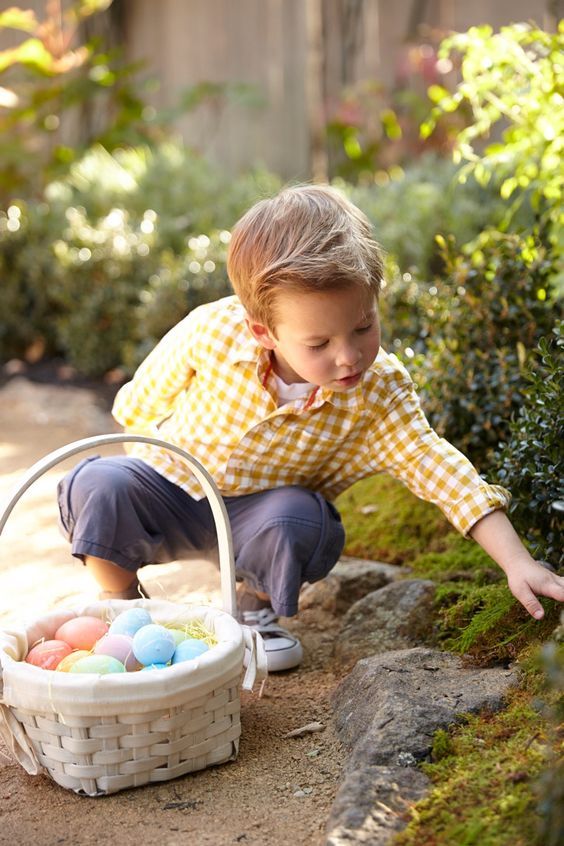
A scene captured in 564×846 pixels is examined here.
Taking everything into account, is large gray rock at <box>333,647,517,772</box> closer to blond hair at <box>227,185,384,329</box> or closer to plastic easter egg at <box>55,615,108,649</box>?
plastic easter egg at <box>55,615,108,649</box>

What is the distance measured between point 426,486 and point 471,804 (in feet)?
2.81

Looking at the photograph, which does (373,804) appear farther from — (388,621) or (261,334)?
(261,334)

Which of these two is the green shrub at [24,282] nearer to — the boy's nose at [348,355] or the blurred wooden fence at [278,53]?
the blurred wooden fence at [278,53]

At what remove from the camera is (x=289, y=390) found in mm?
2576

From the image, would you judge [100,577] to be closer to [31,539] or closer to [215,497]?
[215,497]

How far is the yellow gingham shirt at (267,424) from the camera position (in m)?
2.46

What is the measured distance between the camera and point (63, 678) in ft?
6.10

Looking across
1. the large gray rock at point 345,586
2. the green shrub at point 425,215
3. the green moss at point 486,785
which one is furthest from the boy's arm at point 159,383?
the green shrub at point 425,215

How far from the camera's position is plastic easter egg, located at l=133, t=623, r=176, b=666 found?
6.68ft

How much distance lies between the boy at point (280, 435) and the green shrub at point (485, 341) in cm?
55

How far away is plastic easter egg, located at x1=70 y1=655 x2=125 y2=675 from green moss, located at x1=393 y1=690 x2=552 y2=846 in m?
0.61

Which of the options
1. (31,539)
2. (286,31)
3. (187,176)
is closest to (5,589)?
(31,539)

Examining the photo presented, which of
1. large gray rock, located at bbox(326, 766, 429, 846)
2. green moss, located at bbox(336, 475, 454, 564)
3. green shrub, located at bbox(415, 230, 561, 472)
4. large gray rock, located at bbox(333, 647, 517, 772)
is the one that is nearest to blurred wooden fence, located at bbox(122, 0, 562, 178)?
green shrub, located at bbox(415, 230, 561, 472)

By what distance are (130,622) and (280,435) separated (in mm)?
619
